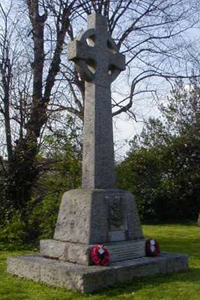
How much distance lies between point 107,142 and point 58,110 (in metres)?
6.33

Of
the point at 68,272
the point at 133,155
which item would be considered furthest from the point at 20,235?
the point at 133,155

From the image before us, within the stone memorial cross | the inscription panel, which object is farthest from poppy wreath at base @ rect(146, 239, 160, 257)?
the stone memorial cross

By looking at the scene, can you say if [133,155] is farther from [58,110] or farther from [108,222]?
[108,222]

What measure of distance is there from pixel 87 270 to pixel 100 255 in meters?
0.32

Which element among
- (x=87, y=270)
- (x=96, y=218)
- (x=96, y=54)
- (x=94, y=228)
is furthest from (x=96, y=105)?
(x=87, y=270)

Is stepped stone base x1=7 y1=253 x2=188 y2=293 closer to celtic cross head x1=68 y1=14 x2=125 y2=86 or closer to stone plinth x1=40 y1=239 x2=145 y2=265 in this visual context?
stone plinth x1=40 y1=239 x2=145 y2=265

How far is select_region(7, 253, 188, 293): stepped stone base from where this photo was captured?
5.91 m

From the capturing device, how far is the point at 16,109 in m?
12.6

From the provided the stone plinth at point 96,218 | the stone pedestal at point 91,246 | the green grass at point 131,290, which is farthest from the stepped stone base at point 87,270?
the stone plinth at point 96,218

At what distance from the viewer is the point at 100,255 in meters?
6.25

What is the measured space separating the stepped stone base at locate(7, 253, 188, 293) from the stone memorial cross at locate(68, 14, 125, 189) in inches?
50.9

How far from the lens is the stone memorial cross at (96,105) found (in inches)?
276

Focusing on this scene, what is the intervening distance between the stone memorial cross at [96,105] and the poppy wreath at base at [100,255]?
1026 mm

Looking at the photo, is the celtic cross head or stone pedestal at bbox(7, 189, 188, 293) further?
the celtic cross head
